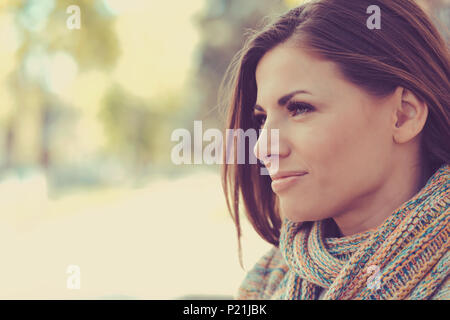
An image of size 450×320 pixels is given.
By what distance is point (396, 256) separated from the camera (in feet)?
4.44

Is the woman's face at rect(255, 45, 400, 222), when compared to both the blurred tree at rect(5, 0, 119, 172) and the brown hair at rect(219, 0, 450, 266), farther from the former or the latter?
the blurred tree at rect(5, 0, 119, 172)

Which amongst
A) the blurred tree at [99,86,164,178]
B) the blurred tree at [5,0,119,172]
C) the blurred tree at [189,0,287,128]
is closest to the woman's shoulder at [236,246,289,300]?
the blurred tree at [5,0,119,172]

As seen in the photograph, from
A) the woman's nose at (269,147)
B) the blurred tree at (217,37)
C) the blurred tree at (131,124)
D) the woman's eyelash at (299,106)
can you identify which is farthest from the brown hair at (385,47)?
the blurred tree at (131,124)

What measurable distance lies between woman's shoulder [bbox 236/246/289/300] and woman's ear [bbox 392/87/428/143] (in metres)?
0.74

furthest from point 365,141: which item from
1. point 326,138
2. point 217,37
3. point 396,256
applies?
point 217,37

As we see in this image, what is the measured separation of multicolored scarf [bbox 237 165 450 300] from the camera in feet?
4.33

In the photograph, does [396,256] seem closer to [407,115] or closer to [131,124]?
[407,115]

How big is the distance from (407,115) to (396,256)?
1.41ft

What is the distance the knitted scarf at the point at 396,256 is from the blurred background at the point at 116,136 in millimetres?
3126

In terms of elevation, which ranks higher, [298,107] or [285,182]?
[298,107]

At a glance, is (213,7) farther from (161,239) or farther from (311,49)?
(311,49)

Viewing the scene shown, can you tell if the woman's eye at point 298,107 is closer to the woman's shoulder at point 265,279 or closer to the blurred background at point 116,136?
the woman's shoulder at point 265,279
